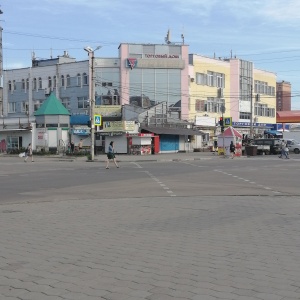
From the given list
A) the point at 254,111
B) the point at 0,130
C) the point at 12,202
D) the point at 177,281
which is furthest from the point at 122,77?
the point at 177,281

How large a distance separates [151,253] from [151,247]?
0.41 meters

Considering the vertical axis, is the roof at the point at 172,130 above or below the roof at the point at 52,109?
below

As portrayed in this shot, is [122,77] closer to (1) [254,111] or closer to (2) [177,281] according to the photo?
(1) [254,111]

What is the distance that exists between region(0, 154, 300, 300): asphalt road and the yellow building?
48.2 meters

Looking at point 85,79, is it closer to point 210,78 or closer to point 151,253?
point 210,78

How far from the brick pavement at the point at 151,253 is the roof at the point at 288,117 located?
236 feet

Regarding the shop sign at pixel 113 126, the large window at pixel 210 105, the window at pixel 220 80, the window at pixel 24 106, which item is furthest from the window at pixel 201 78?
the window at pixel 24 106

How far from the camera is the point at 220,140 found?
4781cm

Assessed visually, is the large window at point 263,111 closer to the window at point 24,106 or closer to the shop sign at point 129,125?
the shop sign at point 129,125

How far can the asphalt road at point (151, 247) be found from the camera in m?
5.15

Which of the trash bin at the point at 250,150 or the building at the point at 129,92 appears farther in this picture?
the building at the point at 129,92

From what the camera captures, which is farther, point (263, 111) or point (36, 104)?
point (263, 111)

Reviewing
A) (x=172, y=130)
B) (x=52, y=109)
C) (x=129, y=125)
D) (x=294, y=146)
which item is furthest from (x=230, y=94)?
(x=52, y=109)

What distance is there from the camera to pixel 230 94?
7062 centimetres
